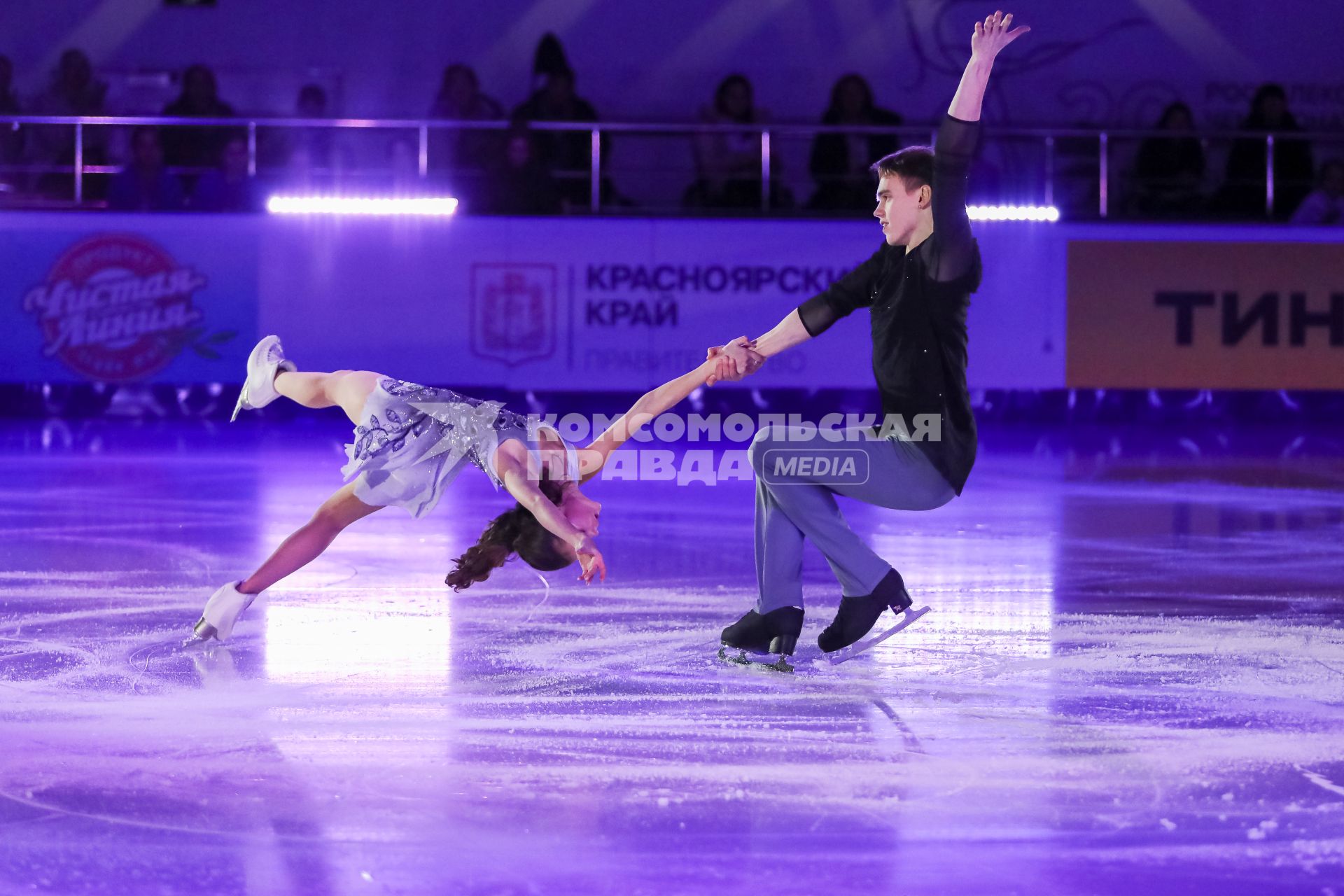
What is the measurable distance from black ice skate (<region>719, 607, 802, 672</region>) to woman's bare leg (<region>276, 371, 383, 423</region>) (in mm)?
1406

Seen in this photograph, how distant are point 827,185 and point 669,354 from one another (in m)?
2.05

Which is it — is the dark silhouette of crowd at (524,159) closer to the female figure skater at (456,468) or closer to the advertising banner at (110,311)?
the advertising banner at (110,311)

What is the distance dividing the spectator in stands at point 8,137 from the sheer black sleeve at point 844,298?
1052 cm

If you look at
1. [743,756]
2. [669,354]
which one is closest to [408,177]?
[669,354]

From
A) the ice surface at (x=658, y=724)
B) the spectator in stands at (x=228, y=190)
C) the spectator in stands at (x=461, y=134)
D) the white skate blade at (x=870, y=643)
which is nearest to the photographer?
the ice surface at (x=658, y=724)

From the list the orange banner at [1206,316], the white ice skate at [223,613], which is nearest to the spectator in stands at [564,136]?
the orange banner at [1206,316]

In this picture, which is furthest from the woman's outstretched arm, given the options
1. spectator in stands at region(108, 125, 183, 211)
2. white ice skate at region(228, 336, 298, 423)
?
spectator in stands at region(108, 125, 183, 211)

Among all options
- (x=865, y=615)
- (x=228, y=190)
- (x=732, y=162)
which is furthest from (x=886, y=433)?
(x=228, y=190)

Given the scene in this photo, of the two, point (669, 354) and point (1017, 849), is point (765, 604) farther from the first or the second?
point (669, 354)

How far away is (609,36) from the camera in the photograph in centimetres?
1551

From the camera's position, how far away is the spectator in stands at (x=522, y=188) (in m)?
13.2

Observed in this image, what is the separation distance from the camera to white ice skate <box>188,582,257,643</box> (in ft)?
15.6

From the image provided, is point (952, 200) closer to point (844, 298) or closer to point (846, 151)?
point (844, 298)

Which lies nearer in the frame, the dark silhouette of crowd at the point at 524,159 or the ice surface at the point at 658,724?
the ice surface at the point at 658,724
